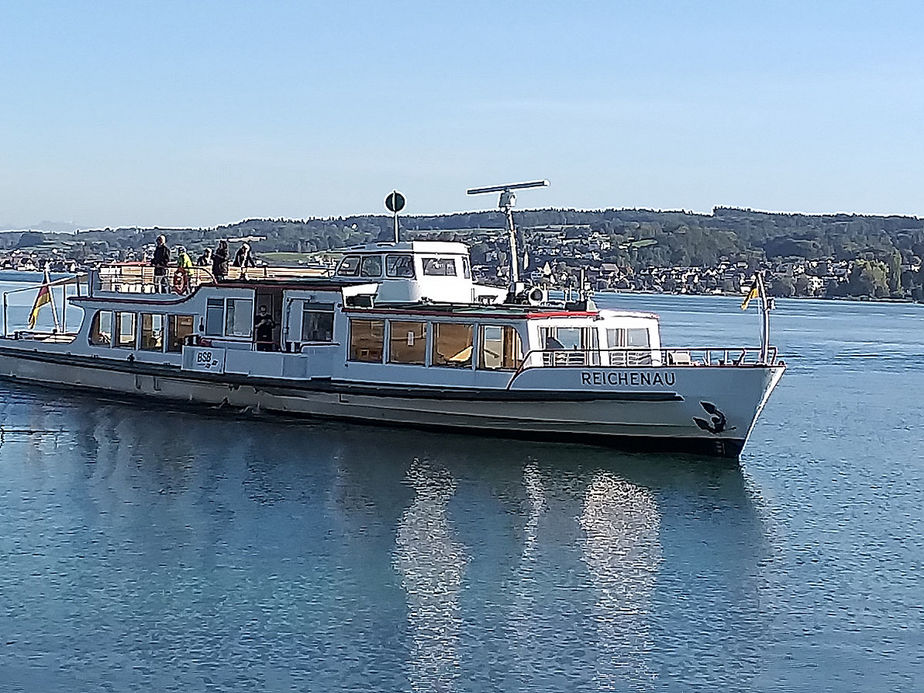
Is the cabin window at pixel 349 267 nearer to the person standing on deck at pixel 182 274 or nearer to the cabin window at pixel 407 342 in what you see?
the cabin window at pixel 407 342

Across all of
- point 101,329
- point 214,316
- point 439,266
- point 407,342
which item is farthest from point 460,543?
point 101,329

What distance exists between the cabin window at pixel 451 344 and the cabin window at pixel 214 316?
19.6 ft

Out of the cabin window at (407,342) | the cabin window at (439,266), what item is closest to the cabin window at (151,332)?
the cabin window at (439,266)

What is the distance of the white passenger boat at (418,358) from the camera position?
25047 mm

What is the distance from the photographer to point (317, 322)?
28.8m

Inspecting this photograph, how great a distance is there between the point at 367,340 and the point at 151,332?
6946mm

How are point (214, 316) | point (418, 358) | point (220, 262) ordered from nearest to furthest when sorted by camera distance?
point (418, 358) < point (214, 316) < point (220, 262)

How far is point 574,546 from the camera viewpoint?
19.2 m

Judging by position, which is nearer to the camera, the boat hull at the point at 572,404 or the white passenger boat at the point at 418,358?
the boat hull at the point at 572,404

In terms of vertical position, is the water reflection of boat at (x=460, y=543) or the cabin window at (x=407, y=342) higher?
the cabin window at (x=407, y=342)

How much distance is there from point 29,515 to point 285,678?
884 cm

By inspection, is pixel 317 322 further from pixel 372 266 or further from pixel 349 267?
pixel 349 267

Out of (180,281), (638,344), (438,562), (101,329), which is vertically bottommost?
(438,562)

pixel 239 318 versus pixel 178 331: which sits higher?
pixel 239 318
